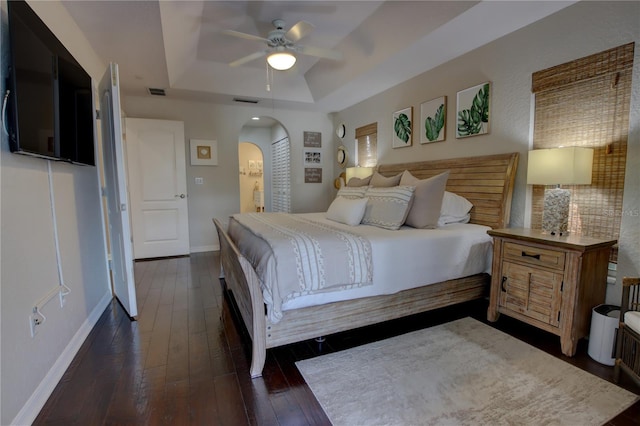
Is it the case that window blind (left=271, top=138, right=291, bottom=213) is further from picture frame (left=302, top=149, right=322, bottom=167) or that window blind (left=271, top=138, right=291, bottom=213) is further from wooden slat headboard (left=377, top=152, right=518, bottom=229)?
wooden slat headboard (left=377, top=152, right=518, bottom=229)

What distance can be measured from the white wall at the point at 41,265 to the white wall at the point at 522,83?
3488 millimetres

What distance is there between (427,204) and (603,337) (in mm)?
1429

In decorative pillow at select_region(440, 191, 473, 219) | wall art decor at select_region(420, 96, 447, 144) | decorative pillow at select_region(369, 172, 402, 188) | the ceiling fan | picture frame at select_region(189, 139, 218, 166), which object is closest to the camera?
the ceiling fan

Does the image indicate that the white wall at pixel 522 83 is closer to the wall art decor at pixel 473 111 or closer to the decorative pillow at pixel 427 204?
the wall art decor at pixel 473 111

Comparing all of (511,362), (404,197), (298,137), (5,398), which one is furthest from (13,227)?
(298,137)

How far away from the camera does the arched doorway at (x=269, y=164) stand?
6.41m

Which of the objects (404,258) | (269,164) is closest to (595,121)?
(404,258)

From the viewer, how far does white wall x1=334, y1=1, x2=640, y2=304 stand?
2.04 metres

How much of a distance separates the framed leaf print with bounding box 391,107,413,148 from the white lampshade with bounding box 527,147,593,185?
6.24 ft

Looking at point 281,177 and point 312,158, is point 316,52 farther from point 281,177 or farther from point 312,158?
point 281,177

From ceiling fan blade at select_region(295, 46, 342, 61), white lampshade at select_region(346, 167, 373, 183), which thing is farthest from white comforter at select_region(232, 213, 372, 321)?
white lampshade at select_region(346, 167, 373, 183)

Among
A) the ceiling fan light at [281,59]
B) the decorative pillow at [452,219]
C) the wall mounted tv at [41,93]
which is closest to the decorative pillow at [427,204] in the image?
the decorative pillow at [452,219]

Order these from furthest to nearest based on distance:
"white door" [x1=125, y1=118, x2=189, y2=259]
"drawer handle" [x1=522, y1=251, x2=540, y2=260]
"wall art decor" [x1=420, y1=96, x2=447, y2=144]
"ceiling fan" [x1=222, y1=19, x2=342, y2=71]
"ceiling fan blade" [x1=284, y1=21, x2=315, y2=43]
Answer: "white door" [x1=125, y1=118, x2=189, y2=259], "wall art decor" [x1=420, y1=96, x2=447, y2=144], "ceiling fan" [x1=222, y1=19, x2=342, y2=71], "ceiling fan blade" [x1=284, y1=21, x2=315, y2=43], "drawer handle" [x1=522, y1=251, x2=540, y2=260]

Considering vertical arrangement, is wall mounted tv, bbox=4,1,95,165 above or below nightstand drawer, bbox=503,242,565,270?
above
